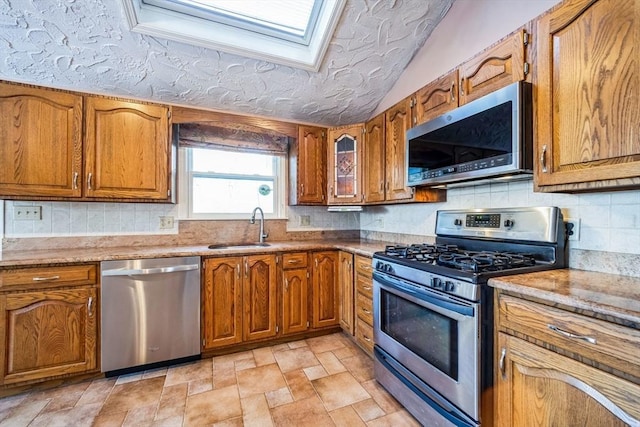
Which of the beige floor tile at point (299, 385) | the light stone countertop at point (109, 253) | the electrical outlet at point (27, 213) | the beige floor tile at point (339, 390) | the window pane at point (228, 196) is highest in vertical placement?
the window pane at point (228, 196)

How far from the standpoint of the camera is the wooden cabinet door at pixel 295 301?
8.39ft

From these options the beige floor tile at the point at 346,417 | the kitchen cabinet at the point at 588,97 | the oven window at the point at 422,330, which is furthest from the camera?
the beige floor tile at the point at 346,417

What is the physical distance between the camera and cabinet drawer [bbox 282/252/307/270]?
8.37 feet

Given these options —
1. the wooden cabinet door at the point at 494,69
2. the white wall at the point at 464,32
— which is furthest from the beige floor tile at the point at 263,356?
the white wall at the point at 464,32

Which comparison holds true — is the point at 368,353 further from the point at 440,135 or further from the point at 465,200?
the point at 440,135

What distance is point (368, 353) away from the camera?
2.28m

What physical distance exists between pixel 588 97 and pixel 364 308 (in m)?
1.84

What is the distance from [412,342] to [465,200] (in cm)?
113

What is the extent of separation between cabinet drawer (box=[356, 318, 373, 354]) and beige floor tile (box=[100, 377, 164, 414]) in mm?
1486

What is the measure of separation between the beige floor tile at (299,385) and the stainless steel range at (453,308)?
48 cm

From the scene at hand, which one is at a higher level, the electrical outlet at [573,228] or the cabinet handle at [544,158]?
the cabinet handle at [544,158]

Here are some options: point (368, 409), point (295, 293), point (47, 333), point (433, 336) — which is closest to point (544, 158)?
point (433, 336)

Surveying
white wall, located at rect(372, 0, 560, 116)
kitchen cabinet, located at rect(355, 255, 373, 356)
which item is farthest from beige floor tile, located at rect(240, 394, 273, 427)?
white wall, located at rect(372, 0, 560, 116)

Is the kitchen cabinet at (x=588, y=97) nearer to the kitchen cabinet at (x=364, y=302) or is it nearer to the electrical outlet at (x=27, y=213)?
the kitchen cabinet at (x=364, y=302)
